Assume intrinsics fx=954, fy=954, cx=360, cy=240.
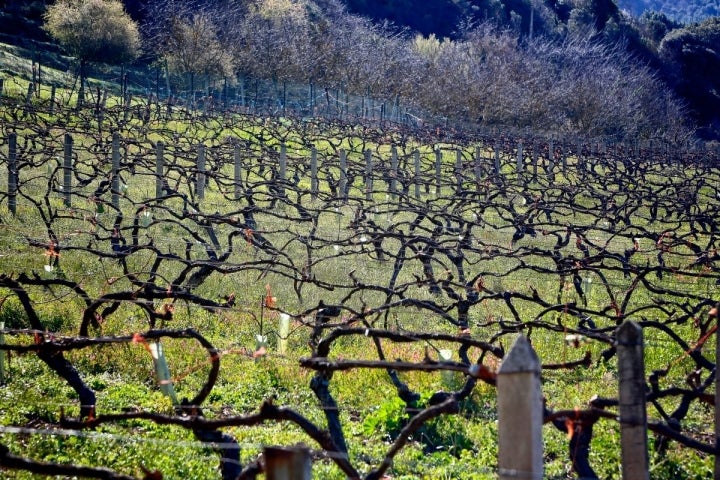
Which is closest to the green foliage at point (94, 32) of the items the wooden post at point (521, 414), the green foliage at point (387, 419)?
the green foliage at point (387, 419)

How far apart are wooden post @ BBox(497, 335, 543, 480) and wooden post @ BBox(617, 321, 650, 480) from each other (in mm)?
377

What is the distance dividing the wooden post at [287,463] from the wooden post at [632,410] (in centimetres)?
100

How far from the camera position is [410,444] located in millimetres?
5348

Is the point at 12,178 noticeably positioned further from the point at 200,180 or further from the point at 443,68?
the point at 443,68

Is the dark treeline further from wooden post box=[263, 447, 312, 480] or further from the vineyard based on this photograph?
wooden post box=[263, 447, 312, 480]

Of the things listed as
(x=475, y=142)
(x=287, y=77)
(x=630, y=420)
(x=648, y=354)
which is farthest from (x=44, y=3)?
(x=630, y=420)

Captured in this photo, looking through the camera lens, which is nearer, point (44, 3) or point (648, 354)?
point (648, 354)

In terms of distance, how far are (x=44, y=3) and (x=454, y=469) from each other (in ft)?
173

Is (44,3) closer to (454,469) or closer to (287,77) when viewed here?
(287,77)

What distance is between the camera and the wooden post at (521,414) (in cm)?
245

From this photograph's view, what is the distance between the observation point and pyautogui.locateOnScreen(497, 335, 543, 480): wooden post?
2449 millimetres

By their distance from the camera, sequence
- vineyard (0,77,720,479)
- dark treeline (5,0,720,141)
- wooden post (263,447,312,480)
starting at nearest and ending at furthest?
wooden post (263,447,312,480)
vineyard (0,77,720,479)
dark treeline (5,0,720,141)

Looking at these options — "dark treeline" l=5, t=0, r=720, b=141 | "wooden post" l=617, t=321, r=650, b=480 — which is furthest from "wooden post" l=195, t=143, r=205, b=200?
"dark treeline" l=5, t=0, r=720, b=141

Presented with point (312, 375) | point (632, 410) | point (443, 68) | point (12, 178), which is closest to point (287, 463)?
point (632, 410)
